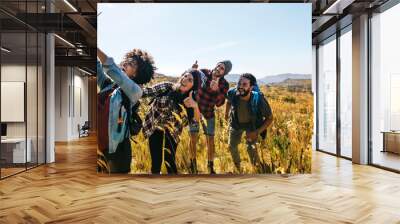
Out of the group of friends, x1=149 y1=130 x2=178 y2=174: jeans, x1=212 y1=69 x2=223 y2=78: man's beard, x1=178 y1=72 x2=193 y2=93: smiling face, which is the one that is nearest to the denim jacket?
the group of friends

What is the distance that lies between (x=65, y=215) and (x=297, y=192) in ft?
9.82

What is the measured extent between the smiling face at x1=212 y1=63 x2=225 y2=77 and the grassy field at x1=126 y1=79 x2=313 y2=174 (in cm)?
57

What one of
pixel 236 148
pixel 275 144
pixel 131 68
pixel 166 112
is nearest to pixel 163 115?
pixel 166 112

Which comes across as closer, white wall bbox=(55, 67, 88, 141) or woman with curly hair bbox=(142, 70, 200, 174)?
woman with curly hair bbox=(142, 70, 200, 174)

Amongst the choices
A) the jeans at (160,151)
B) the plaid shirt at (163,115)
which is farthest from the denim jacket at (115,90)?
the jeans at (160,151)

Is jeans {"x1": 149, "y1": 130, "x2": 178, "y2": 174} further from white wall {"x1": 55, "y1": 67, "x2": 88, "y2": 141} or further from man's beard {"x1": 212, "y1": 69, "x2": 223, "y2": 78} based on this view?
white wall {"x1": 55, "y1": 67, "x2": 88, "y2": 141}

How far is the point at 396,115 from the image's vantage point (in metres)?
6.95

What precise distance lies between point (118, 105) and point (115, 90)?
10.3 inches

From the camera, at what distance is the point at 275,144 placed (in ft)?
21.7

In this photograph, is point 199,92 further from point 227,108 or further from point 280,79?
point 280,79

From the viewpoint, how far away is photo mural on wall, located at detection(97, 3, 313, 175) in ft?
21.6

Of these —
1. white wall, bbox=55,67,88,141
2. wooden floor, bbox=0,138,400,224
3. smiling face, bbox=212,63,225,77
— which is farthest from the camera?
white wall, bbox=55,67,88,141

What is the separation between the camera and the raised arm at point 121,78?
21.5 feet

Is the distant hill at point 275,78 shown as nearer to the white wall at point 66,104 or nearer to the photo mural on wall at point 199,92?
the photo mural on wall at point 199,92
